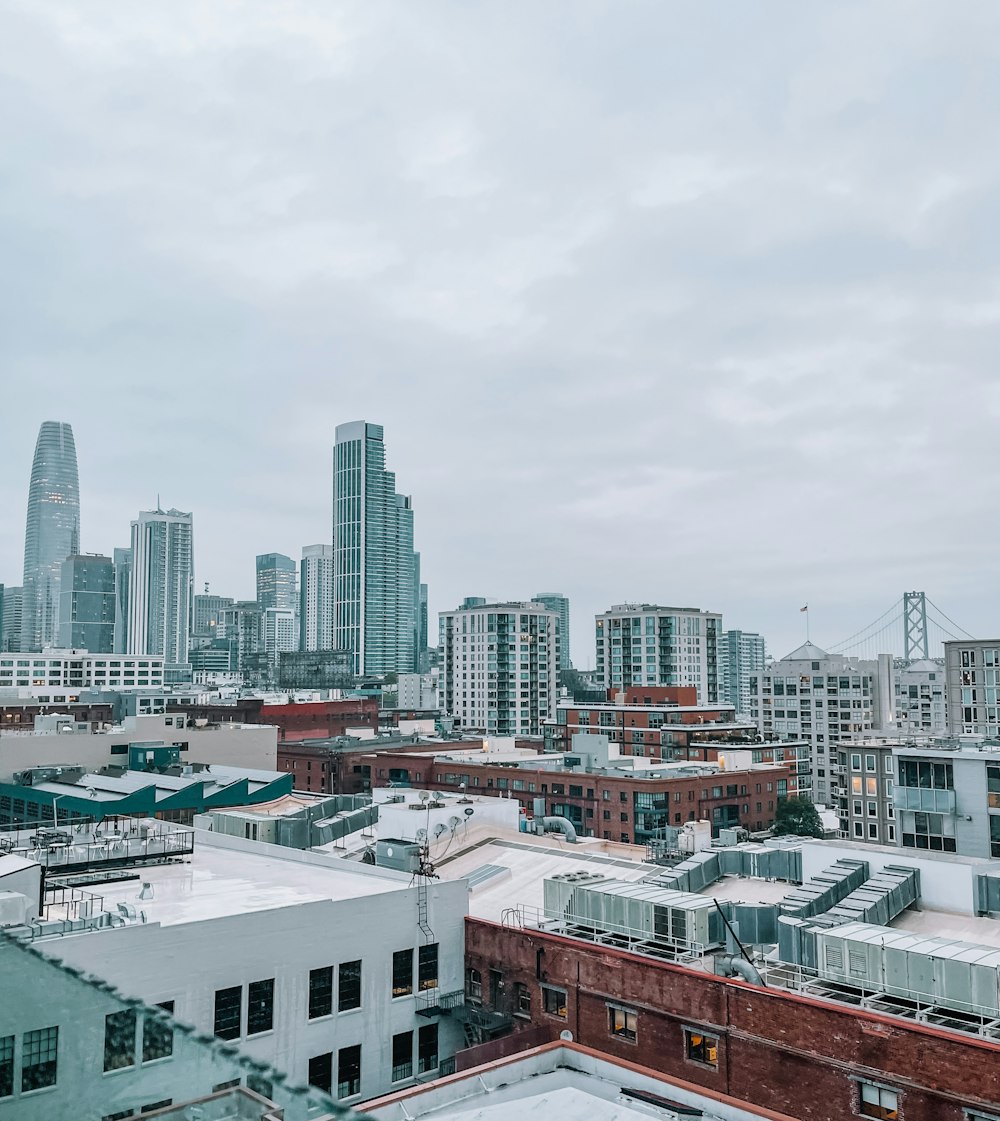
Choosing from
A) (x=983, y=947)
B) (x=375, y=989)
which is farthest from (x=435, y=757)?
(x=983, y=947)

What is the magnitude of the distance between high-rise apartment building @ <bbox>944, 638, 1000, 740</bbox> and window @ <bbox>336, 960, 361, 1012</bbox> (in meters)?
97.6

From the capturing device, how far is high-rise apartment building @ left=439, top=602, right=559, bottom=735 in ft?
559

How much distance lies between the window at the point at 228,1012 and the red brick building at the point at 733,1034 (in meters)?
6.40

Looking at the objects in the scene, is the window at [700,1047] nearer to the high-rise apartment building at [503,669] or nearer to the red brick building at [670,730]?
the red brick building at [670,730]

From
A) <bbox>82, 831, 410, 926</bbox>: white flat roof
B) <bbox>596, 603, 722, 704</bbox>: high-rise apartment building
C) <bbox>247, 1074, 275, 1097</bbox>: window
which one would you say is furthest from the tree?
<bbox>247, 1074, 275, 1097</bbox>: window

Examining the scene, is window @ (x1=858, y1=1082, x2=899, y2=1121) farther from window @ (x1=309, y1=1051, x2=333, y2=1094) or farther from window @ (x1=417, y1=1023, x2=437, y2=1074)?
window @ (x1=309, y1=1051, x2=333, y2=1094)

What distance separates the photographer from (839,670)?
143 meters

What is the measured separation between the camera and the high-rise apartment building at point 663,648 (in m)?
176

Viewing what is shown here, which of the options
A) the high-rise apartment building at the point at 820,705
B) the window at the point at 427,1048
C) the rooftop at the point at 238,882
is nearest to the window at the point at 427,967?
the window at the point at 427,1048

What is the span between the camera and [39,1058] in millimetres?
6344

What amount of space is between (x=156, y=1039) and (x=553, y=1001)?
26.7m

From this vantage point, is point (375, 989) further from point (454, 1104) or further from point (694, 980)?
point (454, 1104)

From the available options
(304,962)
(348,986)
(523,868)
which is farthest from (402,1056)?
(523,868)

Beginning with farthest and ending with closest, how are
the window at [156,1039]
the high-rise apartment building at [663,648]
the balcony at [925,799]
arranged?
1. the high-rise apartment building at [663,648]
2. the balcony at [925,799]
3. the window at [156,1039]
